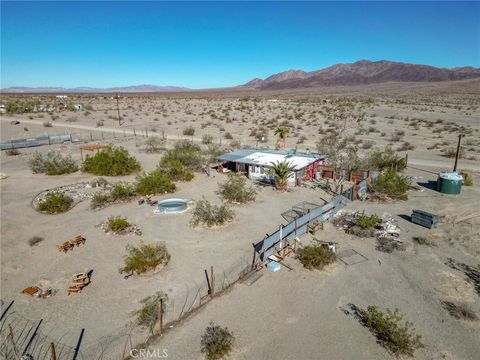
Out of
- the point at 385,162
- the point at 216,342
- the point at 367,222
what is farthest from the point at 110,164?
the point at 385,162

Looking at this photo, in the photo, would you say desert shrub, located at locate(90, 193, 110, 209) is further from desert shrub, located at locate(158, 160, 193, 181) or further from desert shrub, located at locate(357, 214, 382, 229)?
desert shrub, located at locate(357, 214, 382, 229)

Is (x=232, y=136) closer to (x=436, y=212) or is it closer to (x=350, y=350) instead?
(x=436, y=212)

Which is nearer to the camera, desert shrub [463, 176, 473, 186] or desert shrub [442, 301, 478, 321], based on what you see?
desert shrub [442, 301, 478, 321]

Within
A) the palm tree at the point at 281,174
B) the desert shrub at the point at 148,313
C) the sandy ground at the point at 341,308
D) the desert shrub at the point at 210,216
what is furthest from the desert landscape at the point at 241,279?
the palm tree at the point at 281,174

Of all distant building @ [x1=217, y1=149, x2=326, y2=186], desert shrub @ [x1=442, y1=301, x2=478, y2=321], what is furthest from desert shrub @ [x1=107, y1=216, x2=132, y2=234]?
desert shrub @ [x1=442, y1=301, x2=478, y2=321]

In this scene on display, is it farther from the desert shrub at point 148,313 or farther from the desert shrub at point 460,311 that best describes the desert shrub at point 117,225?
the desert shrub at point 460,311

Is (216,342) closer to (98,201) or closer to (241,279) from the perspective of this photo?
(241,279)
